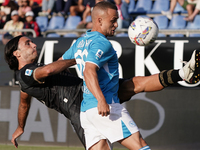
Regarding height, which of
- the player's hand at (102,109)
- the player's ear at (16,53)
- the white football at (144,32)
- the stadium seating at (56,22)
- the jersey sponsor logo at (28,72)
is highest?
the white football at (144,32)

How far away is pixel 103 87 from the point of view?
12.1ft

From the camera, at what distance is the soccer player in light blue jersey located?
3.50 metres

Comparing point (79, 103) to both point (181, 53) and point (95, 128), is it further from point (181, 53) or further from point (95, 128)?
point (181, 53)

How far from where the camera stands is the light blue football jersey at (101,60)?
3.52 metres

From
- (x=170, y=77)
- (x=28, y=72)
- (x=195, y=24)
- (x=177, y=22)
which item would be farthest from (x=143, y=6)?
(x=28, y=72)

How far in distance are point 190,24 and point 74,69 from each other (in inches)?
154

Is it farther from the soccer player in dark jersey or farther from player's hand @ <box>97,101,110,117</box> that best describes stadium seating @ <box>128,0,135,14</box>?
player's hand @ <box>97,101,110,117</box>

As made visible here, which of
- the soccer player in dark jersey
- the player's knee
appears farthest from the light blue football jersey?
the player's knee

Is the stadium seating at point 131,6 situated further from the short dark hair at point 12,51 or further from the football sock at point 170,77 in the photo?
the football sock at point 170,77

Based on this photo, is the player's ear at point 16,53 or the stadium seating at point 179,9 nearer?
the player's ear at point 16,53

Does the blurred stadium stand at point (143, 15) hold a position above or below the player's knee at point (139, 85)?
below

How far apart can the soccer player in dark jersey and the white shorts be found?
0.59 metres

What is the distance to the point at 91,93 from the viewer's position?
147 inches

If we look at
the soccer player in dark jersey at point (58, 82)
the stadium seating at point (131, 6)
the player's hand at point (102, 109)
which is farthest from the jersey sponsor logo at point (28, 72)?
the stadium seating at point (131, 6)
